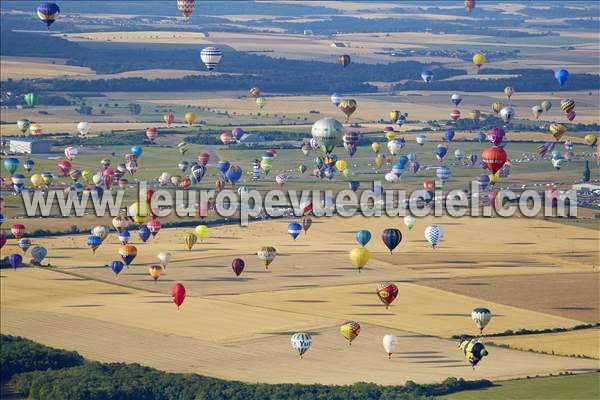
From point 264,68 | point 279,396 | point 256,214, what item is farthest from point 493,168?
point 264,68

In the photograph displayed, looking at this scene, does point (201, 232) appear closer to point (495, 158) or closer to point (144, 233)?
point (144, 233)

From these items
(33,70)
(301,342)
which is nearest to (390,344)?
(301,342)

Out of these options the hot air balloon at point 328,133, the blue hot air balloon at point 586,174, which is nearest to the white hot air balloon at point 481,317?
the hot air balloon at point 328,133

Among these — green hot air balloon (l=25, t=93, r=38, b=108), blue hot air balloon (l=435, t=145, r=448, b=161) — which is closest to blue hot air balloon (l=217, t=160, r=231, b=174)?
blue hot air balloon (l=435, t=145, r=448, b=161)

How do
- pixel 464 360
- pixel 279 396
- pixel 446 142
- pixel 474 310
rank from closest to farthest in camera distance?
pixel 279 396 < pixel 464 360 < pixel 474 310 < pixel 446 142

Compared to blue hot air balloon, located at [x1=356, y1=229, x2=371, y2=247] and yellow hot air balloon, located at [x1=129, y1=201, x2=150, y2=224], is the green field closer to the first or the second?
blue hot air balloon, located at [x1=356, y1=229, x2=371, y2=247]

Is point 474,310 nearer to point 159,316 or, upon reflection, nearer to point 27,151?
point 159,316
